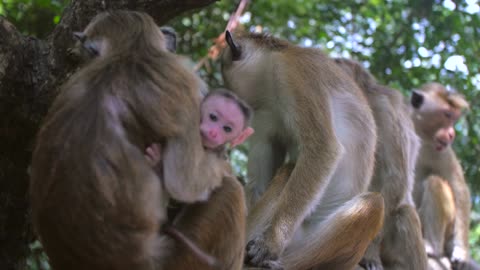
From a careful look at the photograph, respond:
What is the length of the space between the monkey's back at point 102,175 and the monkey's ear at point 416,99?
5.40 meters

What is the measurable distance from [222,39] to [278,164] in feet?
6.80

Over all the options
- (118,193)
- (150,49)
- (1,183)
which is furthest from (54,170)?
(1,183)

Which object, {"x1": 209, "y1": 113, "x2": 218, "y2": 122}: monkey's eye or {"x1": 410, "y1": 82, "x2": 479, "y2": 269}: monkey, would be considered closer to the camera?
{"x1": 209, "y1": 113, "x2": 218, "y2": 122}: monkey's eye

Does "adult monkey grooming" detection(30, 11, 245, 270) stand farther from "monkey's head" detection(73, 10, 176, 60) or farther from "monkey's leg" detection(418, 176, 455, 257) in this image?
"monkey's leg" detection(418, 176, 455, 257)

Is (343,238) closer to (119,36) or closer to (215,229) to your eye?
(215,229)

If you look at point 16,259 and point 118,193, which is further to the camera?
point 16,259

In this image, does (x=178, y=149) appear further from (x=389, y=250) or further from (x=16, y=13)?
(x=16, y=13)

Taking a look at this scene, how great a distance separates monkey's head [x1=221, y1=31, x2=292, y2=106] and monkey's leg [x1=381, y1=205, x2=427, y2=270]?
1822mm

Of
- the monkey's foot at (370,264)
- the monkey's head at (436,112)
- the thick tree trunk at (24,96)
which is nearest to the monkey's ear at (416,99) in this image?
the monkey's head at (436,112)

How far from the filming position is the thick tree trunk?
15.6 feet

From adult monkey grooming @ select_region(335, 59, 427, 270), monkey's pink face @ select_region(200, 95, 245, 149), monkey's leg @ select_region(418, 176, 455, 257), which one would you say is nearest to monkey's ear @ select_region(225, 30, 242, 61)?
monkey's pink face @ select_region(200, 95, 245, 149)

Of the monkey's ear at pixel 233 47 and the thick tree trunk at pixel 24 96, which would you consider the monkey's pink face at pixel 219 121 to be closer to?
the monkey's ear at pixel 233 47

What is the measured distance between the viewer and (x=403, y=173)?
5648 mm

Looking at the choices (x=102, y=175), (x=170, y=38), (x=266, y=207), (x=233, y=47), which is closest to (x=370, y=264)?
(x=266, y=207)
